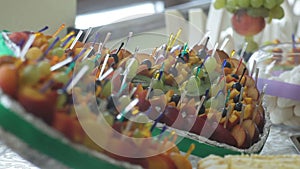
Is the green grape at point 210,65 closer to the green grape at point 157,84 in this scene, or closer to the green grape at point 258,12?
the green grape at point 157,84

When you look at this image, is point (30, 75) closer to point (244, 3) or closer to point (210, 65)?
point (210, 65)

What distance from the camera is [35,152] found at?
534mm

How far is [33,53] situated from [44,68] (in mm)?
56

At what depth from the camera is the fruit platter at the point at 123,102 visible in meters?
0.53

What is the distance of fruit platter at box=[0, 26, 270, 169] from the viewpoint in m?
0.53

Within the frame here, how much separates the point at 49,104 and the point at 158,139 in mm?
172

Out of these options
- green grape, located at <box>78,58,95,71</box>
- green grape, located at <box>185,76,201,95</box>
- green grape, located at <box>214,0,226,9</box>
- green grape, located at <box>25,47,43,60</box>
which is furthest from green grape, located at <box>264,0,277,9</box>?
green grape, located at <box>25,47,43,60</box>

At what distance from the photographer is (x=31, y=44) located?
24.9 inches

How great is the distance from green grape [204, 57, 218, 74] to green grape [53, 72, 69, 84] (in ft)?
1.38

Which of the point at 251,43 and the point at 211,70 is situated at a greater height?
the point at 251,43

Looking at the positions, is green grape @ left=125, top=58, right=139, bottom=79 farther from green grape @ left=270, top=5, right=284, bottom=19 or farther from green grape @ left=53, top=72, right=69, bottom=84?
green grape @ left=270, top=5, right=284, bottom=19

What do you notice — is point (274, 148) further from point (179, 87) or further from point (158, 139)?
point (158, 139)

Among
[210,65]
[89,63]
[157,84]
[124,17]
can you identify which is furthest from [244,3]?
[89,63]

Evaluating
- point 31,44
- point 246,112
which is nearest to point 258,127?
point 246,112
